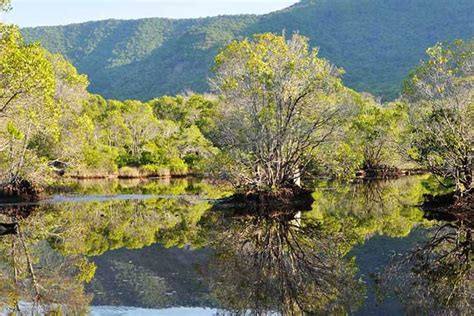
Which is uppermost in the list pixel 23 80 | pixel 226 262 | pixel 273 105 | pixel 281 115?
pixel 23 80

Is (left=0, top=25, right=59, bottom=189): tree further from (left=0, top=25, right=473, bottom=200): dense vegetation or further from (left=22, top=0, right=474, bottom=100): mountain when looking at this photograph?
(left=22, top=0, right=474, bottom=100): mountain

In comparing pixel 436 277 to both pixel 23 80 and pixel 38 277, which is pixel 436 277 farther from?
pixel 23 80

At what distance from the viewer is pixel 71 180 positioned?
190 ft

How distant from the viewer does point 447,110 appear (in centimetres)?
3130

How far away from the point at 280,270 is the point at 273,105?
16155 millimetres

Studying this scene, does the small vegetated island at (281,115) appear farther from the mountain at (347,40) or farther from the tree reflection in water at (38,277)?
the mountain at (347,40)

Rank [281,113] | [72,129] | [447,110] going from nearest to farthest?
[447,110] < [281,113] < [72,129]

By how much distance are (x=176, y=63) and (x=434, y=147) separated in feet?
507

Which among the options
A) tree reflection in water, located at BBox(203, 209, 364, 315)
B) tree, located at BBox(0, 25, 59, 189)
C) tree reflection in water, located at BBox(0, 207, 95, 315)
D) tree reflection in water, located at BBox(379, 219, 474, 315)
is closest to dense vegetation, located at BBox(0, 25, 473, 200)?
tree, located at BBox(0, 25, 59, 189)

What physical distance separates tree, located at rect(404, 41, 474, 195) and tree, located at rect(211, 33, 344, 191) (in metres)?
4.66

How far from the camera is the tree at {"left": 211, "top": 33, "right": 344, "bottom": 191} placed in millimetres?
32594

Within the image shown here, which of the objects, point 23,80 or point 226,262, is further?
point 23,80

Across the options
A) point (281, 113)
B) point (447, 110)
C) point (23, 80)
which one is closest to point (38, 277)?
point (23, 80)

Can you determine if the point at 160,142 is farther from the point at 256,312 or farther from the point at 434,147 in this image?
the point at 256,312
